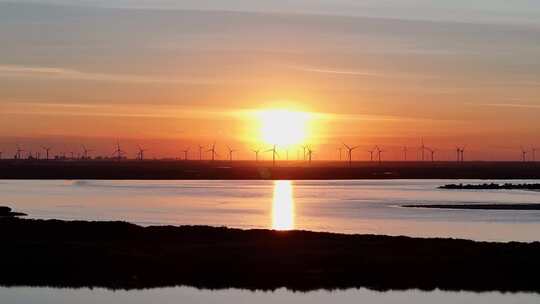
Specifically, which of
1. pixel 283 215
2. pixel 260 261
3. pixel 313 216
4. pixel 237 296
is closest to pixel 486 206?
pixel 313 216

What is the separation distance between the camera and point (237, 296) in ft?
113

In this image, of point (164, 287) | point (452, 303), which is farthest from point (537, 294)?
point (164, 287)

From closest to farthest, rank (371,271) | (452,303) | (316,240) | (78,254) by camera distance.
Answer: (452,303)
(371,271)
(78,254)
(316,240)

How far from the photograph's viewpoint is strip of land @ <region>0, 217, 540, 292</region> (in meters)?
36.8

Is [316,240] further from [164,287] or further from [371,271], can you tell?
[164,287]

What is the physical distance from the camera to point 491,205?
95688mm

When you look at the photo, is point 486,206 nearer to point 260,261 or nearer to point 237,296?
point 260,261

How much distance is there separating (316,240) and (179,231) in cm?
776

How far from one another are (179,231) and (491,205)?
4965cm

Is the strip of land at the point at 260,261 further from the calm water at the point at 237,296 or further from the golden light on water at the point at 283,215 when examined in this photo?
the golden light on water at the point at 283,215

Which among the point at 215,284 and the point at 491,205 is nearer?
the point at 215,284

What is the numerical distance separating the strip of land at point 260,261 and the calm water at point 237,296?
1041 mm

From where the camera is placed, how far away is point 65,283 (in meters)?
36.4

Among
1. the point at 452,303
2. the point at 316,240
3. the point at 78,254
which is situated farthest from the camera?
the point at 316,240
